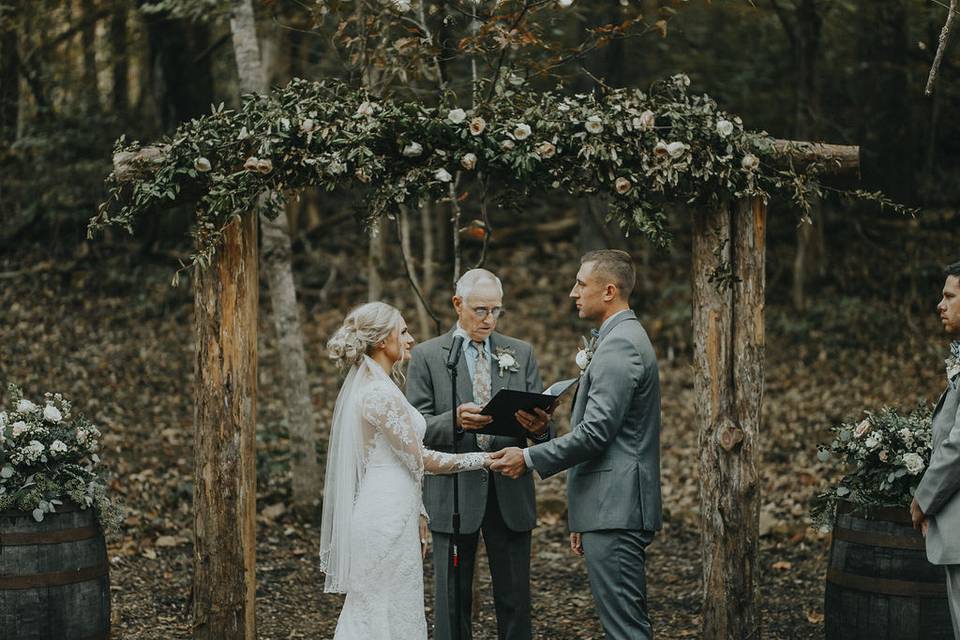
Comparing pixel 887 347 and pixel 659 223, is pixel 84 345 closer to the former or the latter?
pixel 659 223

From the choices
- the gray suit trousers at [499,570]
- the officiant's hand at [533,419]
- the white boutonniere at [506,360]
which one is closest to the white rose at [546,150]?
the white boutonniere at [506,360]

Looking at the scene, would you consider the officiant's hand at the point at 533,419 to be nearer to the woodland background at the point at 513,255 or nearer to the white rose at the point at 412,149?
the white rose at the point at 412,149

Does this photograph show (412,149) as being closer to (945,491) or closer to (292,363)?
(945,491)

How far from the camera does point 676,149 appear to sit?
557 cm

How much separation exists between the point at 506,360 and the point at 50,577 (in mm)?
2494

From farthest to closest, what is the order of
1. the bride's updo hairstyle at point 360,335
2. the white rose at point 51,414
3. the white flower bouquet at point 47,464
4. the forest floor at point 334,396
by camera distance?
the forest floor at point 334,396
the white rose at point 51,414
the white flower bouquet at point 47,464
the bride's updo hairstyle at point 360,335

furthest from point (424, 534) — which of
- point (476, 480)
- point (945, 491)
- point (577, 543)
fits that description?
point (945, 491)

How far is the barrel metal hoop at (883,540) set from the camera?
17.1ft

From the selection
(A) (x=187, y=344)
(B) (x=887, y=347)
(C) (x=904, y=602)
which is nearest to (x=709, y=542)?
(C) (x=904, y=602)

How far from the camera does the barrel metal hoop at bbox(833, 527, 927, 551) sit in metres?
5.23

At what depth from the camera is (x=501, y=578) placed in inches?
210

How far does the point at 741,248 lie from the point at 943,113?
11346 mm

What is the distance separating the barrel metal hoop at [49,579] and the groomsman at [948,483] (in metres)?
3.96

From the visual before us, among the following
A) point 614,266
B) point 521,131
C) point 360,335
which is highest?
point 521,131
